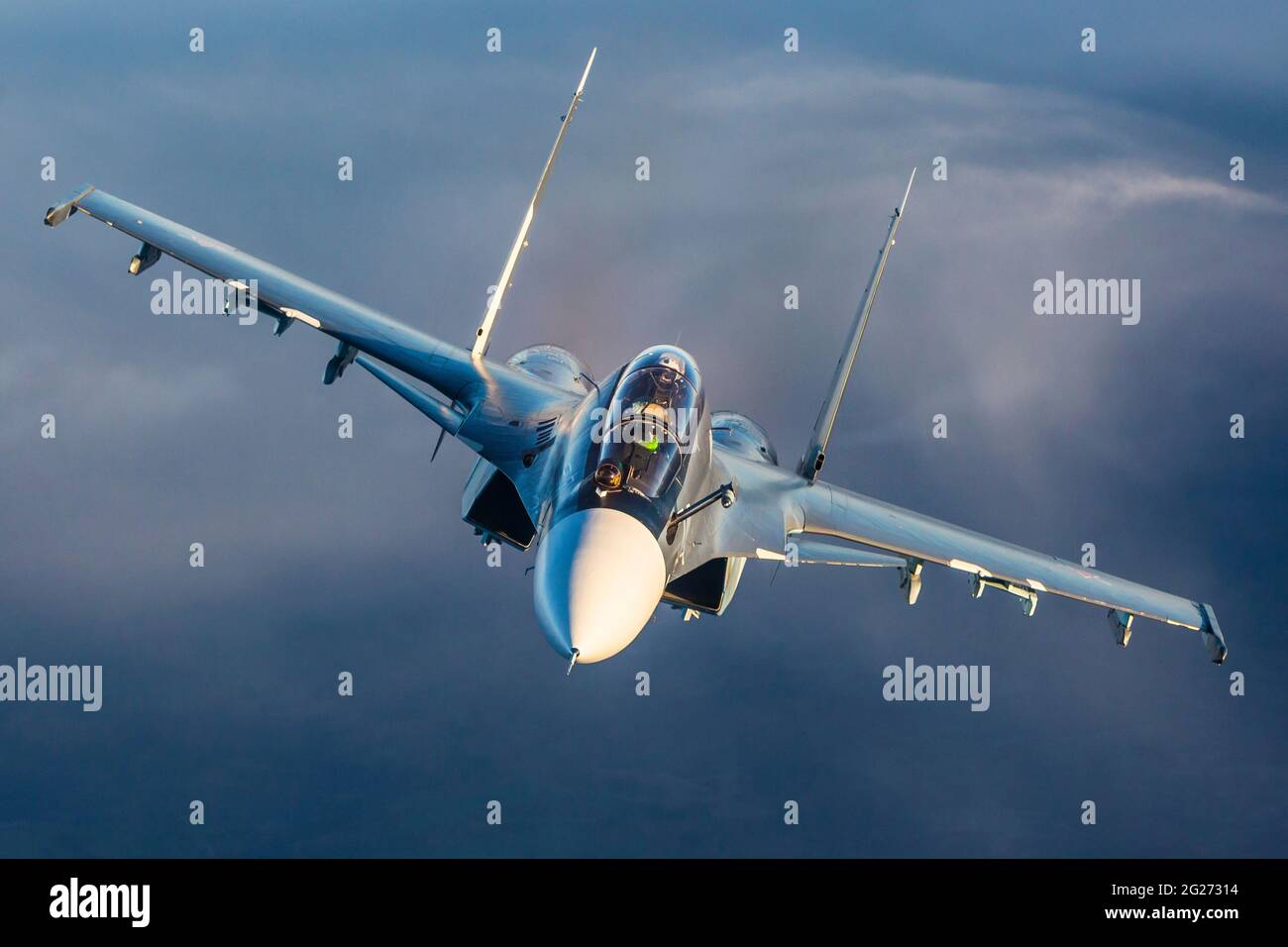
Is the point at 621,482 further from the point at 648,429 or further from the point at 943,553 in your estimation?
the point at 943,553

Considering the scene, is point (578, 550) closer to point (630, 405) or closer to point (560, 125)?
point (630, 405)

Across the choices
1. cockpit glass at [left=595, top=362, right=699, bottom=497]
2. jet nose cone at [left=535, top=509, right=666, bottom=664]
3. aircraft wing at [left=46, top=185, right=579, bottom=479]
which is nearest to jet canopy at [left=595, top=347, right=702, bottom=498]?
cockpit glass at [left=595, top=362, right=699, bottom=497]

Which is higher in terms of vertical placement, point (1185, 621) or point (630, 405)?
point (630, 405)

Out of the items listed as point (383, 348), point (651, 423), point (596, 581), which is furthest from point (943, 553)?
point (383, 348)

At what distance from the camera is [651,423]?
34781 millimetres

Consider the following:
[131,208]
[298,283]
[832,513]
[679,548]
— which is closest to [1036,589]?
[832,513]

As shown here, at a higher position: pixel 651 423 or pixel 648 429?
pixel 651 423

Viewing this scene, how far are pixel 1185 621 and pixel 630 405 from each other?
669 inches

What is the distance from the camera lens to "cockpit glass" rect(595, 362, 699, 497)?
111ft

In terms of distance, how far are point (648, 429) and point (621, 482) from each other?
1.66m

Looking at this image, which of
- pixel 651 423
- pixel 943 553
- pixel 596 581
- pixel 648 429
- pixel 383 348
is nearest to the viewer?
pixel 596 581

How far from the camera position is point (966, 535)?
4231 cm

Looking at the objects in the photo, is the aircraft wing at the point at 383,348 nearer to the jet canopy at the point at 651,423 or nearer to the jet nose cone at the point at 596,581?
the jet canopy at the point at 651,423

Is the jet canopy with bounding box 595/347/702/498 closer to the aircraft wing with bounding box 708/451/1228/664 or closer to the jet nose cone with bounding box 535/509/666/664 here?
the jet nose cone with bounding box 535/509/666/664
